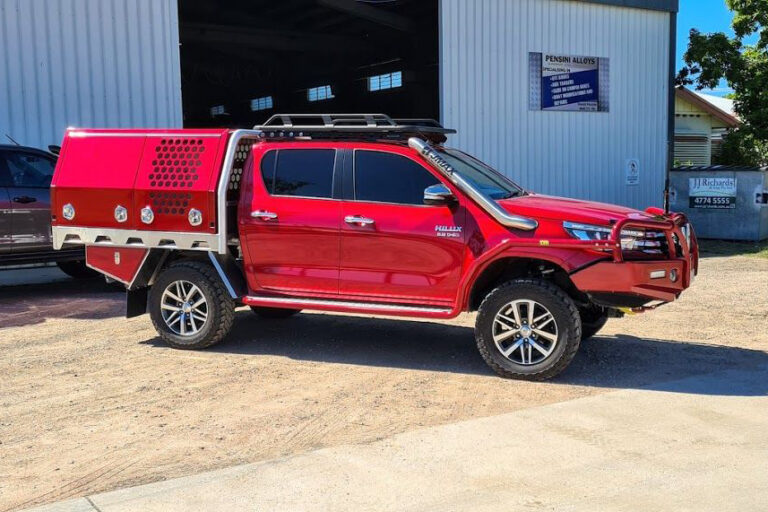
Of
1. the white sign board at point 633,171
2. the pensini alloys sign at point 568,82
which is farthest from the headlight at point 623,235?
the white sign board at point 633,171

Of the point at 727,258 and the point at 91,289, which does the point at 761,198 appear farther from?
the point at 91,289

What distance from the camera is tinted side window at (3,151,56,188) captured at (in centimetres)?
1005

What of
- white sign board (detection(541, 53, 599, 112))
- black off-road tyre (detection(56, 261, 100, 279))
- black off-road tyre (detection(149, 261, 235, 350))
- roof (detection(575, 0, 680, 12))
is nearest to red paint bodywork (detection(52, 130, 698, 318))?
black off-road tyre (detection(149, 261, 235, 350))

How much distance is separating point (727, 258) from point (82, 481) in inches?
536

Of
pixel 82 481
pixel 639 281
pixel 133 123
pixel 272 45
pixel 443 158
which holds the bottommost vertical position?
pixel 82 481

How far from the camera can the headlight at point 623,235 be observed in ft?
19.8

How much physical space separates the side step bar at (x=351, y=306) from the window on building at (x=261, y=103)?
73.5ft

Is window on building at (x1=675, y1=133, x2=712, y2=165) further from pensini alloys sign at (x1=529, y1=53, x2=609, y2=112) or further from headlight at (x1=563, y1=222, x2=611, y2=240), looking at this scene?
headlight at (x1=563, y1=222, x2=611, y2=240)

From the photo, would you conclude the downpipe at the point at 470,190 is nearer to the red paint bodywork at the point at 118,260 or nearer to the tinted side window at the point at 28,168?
the red paint bodywork at the point at 118,260

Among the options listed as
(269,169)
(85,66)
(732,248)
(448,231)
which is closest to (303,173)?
(269,169)

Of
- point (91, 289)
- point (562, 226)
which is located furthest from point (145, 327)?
point (562, 226)

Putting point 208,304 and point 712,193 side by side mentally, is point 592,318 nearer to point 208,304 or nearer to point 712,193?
point 208,304

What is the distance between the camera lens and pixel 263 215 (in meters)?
7.09

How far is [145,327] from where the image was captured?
8.53 metres
